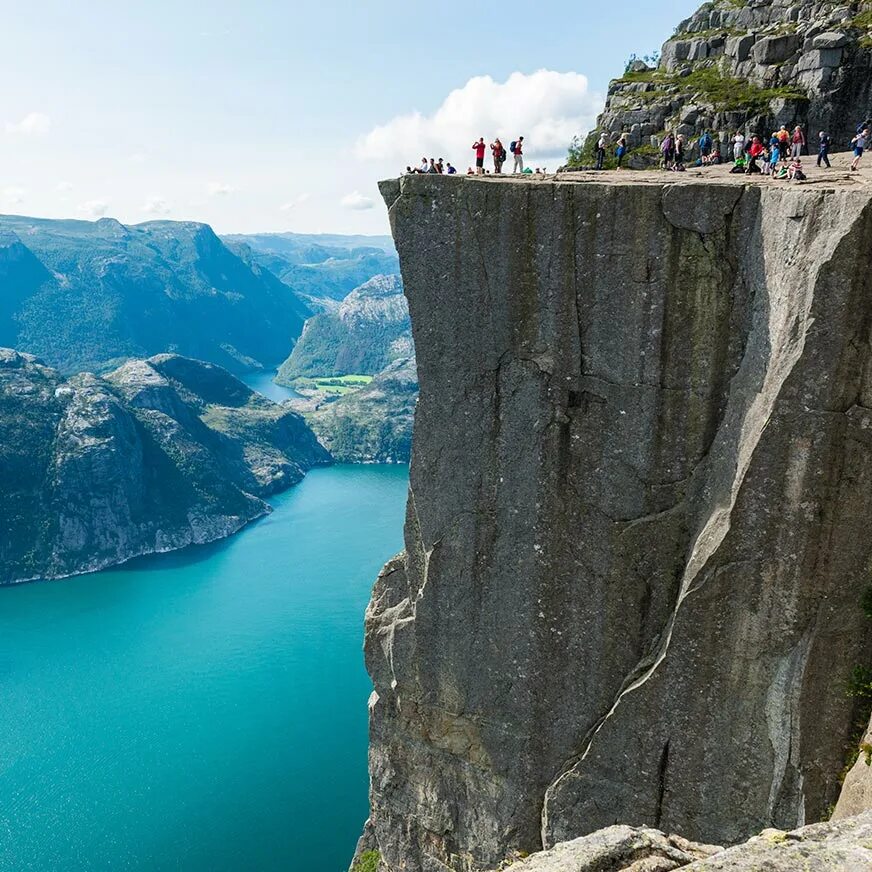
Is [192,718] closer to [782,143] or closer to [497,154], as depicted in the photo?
[497,154]

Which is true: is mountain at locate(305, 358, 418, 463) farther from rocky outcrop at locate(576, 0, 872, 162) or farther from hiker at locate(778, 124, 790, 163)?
hiker at locate(778, 124, 790, 163)

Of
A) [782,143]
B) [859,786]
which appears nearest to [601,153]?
[782,143]

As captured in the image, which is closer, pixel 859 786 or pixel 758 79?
pixel 859 786

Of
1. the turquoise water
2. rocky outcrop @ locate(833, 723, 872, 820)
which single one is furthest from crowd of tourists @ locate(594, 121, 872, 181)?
the turquoise water

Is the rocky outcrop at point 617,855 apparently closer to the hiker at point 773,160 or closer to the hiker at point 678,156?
the hiker at point 773,160

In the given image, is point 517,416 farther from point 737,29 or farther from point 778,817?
point 737,29

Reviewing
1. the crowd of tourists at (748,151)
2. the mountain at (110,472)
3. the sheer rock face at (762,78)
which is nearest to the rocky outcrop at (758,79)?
the sheer rock face at (762,78)
